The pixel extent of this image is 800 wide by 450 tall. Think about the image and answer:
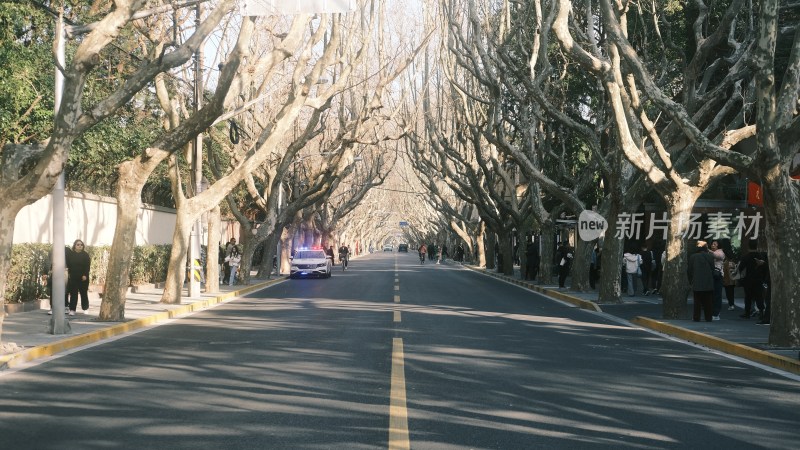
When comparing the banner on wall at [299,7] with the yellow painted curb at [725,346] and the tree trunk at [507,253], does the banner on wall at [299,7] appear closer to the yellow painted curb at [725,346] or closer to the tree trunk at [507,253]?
the yellow painted curb at [725,346]

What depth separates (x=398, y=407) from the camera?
9094mm

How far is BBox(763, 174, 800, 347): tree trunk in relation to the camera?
14219 mm

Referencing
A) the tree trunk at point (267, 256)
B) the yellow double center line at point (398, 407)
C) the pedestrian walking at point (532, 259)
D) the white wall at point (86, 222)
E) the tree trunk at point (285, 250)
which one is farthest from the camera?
the tree trunk at point (285, 250)

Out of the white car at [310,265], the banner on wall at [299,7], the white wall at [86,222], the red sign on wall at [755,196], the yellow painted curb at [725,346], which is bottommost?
the yellow painted curb at [725,346]

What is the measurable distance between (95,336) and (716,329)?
11.1 m

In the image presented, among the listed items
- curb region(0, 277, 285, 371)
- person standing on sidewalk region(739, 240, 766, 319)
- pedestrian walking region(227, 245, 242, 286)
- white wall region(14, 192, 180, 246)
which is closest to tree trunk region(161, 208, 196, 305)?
curb region(0, 277, 285, 371)

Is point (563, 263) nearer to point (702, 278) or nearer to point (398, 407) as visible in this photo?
point (702, 278)

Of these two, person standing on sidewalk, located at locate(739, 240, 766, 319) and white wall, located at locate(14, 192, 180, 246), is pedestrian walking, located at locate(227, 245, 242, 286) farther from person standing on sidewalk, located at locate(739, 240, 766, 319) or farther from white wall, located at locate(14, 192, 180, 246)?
person standing on sidewalk, located at locate(739, 240, 766, 319)

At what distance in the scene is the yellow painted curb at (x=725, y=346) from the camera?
12734 millimetres

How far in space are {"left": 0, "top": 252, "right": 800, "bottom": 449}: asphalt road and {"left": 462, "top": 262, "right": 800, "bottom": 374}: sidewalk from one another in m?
0.50

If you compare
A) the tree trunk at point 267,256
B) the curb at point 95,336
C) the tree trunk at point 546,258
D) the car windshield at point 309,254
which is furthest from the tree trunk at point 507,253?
the curb at point 95,336

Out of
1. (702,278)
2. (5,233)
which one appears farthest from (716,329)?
(5,233)

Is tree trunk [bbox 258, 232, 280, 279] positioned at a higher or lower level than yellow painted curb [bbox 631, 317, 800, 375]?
higher

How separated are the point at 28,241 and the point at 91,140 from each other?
333 centimetres
